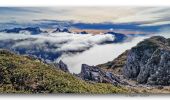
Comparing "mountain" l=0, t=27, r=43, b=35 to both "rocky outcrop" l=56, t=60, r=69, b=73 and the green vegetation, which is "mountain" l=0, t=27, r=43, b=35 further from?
"rocky outcrop" l=56, t=60, r=69, b=73

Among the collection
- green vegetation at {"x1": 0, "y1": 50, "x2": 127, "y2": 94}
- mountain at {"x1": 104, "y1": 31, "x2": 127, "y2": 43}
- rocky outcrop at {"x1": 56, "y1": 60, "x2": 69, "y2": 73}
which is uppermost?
mountain at {"x1": 104, "y1": 31, "x2": 127, "y2": 43}

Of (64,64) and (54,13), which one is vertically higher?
(54,13)

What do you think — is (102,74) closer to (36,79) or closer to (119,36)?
(119,36)

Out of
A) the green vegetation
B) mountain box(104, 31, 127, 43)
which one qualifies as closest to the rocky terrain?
the green vegetation

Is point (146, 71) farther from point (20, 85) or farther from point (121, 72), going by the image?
point (20, 85)

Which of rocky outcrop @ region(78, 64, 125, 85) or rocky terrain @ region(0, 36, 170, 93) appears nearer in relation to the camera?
rocky terrain @ region(0, 36, 170, 93)

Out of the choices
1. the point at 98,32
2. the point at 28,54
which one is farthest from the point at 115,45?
the point at 28,54
